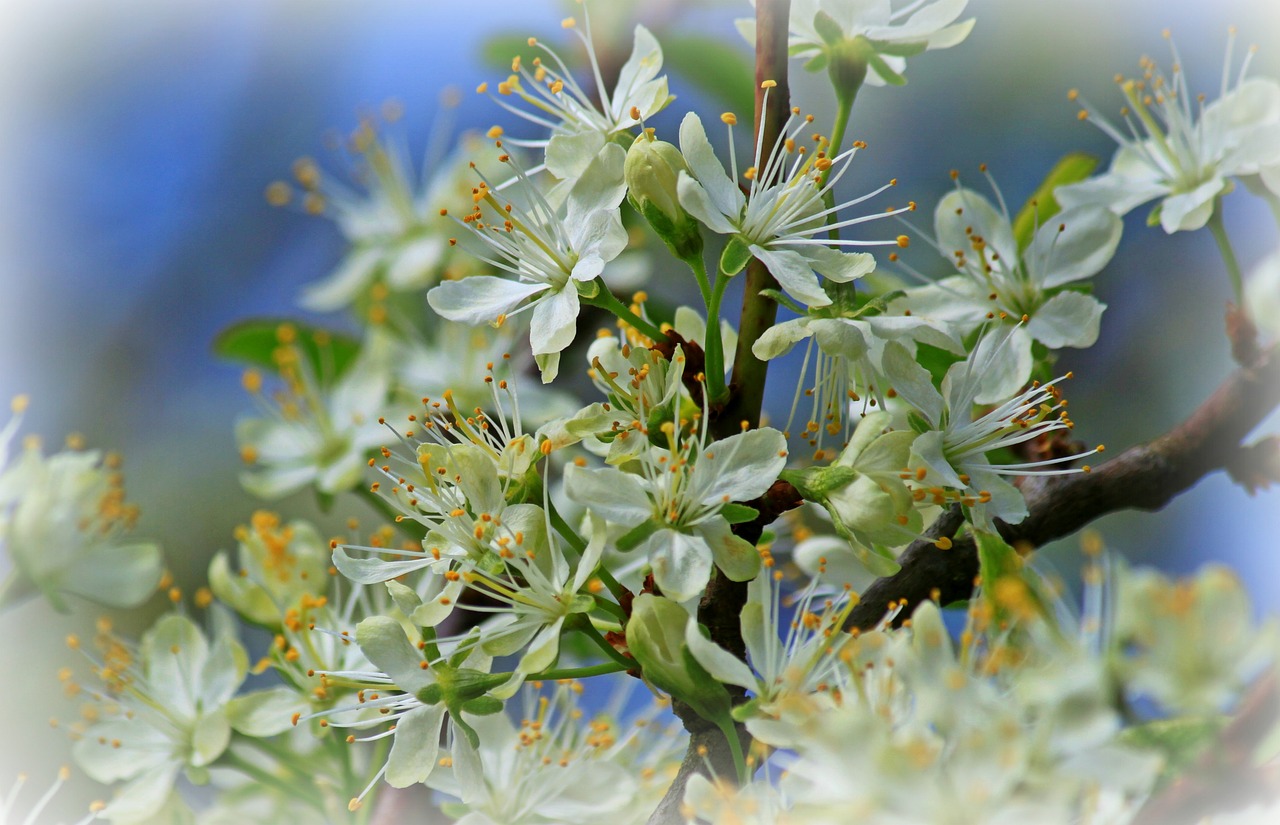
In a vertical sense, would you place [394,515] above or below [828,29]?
below

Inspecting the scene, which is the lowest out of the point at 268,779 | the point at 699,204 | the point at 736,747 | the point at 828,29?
the point at 268,779

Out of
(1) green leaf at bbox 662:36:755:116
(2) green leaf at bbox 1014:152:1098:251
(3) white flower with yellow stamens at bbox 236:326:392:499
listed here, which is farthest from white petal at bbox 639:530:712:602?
(1) green leaf at bbox 662:36:755:116

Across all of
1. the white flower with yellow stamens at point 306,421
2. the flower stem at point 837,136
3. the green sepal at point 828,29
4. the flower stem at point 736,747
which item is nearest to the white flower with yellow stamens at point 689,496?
the flower stem at point 736,747

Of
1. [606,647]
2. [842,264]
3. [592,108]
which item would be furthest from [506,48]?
[606,647]

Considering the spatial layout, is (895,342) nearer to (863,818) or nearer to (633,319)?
(633,319)

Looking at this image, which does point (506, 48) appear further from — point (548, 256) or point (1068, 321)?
point (1068, 321)

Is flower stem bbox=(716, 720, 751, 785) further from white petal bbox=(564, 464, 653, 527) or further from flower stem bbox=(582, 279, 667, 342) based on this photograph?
flower stem bbox=(582, 279, 667, 342)
